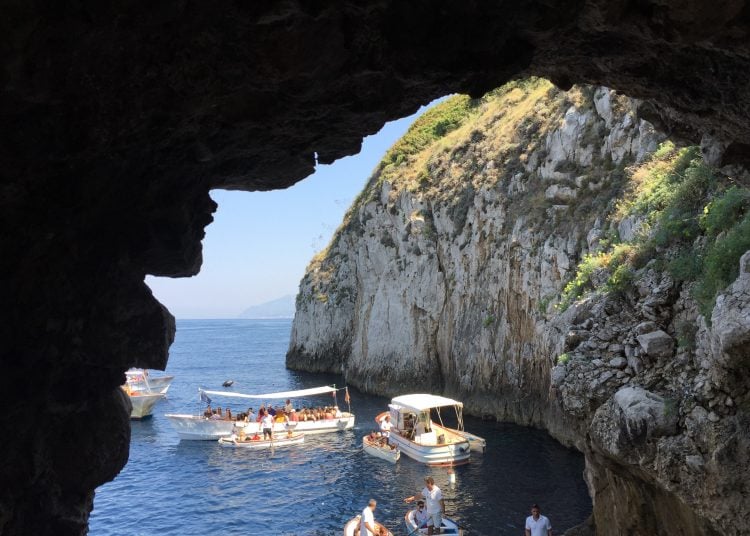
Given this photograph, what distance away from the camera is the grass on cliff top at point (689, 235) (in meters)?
11.8

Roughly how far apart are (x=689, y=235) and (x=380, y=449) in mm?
23172

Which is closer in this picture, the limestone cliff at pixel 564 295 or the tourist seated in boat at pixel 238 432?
the limestone cliff at pixel 564 295

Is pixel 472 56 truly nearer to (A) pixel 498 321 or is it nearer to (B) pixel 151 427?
(A) pixel 498 321

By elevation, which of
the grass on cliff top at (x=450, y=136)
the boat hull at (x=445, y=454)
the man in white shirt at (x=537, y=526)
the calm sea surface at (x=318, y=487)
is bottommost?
the calm sea surface at (x=318, y=487)

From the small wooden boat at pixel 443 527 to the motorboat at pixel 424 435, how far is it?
341 inches

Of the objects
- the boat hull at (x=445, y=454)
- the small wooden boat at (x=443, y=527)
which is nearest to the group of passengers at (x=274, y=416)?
the boat hull at (x=445, y=454)

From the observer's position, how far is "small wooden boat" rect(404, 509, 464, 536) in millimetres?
20566

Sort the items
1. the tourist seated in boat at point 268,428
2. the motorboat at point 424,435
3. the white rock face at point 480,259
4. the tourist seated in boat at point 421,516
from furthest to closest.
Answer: the tourist seated in boat at point 268,428 → the white rock face at point 480,259 → the motorboat at point 424,435 → the tourist seated in boat at point 421,516

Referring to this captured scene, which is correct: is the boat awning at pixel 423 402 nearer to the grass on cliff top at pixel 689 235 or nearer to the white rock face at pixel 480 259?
the white rock face at pixel 480 259

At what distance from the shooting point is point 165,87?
7051 millimetres

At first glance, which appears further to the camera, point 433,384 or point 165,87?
point 433,384

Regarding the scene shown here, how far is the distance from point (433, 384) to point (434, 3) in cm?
4353

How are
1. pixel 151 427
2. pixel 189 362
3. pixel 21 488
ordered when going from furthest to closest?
pixel 189 362, pixel 151 427, pixel 21 488

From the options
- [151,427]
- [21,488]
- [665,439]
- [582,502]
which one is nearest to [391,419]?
[582,502]
